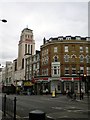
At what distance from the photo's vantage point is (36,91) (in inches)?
2918

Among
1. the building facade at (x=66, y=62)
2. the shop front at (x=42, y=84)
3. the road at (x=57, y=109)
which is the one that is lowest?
the road at (x=57, y=109)

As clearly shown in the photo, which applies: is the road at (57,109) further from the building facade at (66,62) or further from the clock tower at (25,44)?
the clock tower at (25,44)

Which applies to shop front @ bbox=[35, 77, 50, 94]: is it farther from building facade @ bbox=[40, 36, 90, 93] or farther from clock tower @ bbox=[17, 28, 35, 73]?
clock tower @ bbox=[17, 28, 35, 73]

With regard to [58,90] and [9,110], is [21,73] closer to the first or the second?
[58,90]

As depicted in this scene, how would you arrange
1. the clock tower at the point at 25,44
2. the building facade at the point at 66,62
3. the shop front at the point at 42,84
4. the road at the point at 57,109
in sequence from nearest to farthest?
the road at the point at 57,109 → the building facade at the point at 66,62 → the shop front at the point at 42,84 → the clock tower at the point at 25,44

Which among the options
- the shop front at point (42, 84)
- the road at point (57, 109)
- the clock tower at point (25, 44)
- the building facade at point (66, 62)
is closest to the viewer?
the road at point (57, 109)

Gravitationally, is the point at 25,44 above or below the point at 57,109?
above

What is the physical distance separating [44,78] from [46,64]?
4101 mm

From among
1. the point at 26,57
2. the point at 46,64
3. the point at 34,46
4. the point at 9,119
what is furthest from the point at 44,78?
the point at 9,119

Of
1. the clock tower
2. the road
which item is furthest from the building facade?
the road

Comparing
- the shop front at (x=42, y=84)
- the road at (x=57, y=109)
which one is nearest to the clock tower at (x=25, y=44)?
the shop front at (x=42, y=84)

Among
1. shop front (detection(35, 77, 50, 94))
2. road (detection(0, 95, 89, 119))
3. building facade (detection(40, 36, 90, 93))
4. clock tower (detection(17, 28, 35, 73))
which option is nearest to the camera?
road (detection(0, 95, 89, 119))

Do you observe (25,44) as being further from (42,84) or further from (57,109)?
(57,109)

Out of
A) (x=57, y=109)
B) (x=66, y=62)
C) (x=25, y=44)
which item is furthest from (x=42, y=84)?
(x=57, y=109)
